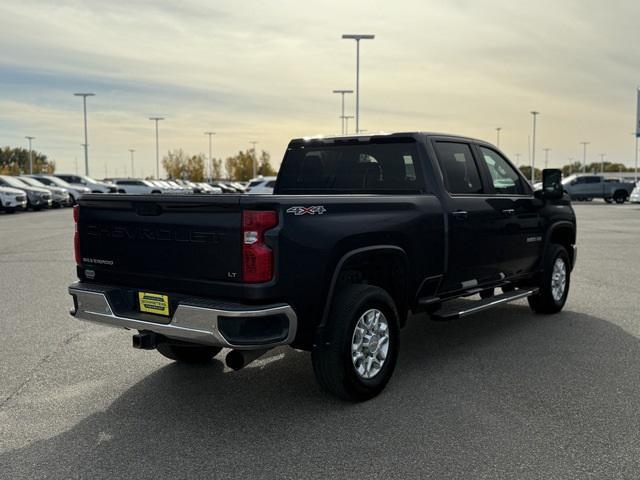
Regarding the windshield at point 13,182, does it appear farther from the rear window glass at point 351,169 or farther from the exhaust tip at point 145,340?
the exhaust tip at point 145,340

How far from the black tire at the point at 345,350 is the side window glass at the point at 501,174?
2.50 meters

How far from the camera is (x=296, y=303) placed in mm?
4461

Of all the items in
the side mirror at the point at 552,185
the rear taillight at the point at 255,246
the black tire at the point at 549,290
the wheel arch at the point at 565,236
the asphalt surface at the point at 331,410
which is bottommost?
the asphalt surface at the point at 331,410

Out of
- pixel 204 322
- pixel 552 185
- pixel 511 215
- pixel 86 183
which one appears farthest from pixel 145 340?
A: pixel 86 183

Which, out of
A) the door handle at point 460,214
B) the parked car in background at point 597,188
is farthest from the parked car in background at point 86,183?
the door handle at point 460,214

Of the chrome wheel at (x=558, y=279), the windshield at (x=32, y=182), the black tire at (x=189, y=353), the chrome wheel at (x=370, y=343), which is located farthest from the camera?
the windshield at (x=32, y=182)

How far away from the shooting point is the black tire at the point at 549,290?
7.70 metres

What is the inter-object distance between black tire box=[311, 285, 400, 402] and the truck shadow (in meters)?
0.14

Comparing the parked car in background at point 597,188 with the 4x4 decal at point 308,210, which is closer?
the 4x4 decal at point 308,210

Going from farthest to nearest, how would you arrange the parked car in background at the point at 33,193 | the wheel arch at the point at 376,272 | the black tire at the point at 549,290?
the parked car in background at the point at 33,193, the black tire at the point at 549,290, the wheel arch at the point at 376,272

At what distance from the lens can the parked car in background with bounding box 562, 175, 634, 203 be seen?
43.9 meters

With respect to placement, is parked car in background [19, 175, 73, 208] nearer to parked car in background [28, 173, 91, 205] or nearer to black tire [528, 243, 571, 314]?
parked car in background [28, 173, 91, 205]

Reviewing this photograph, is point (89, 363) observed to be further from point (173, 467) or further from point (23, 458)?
point (173, 467)

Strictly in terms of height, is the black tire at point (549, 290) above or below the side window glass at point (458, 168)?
below
